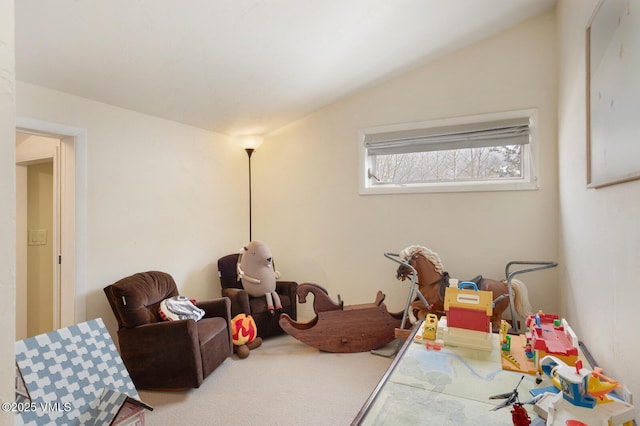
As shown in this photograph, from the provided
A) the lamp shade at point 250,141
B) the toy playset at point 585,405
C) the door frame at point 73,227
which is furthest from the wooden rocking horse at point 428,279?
the door frame at point 73,227

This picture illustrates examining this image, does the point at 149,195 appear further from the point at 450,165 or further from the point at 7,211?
the point at 450,165

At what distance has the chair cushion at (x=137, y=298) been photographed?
2.43 metres

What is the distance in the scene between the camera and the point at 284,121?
3.88 meters

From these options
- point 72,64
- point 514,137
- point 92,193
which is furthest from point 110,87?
point 514,137

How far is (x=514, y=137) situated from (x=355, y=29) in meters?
1.68

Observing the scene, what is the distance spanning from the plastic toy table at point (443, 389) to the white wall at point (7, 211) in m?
0.84

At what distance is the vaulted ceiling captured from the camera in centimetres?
190

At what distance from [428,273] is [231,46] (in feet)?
7.53

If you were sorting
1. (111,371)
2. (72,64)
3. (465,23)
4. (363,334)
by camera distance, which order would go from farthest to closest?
(363,334)
(465,23)
(72,64)
(111,371)

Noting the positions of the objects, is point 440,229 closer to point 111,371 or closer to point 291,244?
point 291,244

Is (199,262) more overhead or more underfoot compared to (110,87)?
more underfoot

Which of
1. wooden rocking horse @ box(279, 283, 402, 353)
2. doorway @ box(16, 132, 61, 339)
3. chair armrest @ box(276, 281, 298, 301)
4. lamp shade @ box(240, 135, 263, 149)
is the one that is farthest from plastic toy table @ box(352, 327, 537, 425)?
doorway @ box(16, 132, 61, 339)

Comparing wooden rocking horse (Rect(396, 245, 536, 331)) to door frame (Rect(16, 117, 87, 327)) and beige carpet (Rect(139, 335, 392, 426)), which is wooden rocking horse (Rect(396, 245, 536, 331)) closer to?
beige carpet (Rect(139, 335, 392, 426))

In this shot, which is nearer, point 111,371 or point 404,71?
point 111,371
